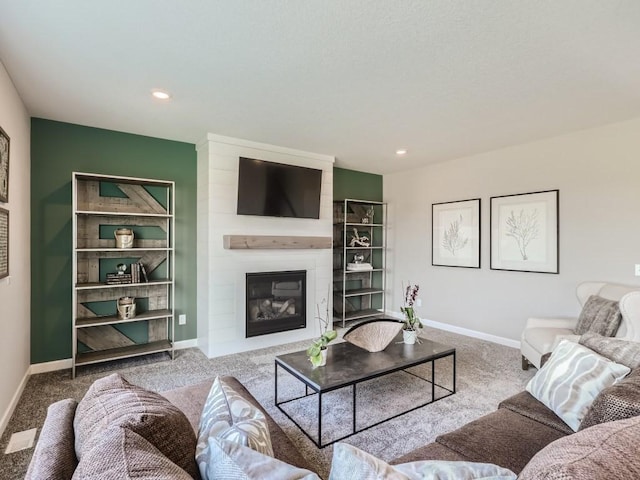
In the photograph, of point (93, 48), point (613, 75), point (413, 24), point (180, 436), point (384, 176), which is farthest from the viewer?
point (384, 176)

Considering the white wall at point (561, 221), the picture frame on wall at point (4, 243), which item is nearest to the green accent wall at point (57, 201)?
the picture frame on wall at point (4, 243)

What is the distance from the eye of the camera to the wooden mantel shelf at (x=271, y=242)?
12.6ft

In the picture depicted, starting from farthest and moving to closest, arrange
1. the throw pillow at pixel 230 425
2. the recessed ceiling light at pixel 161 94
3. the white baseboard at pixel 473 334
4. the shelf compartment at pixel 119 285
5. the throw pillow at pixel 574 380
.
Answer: the white baseboard at pixel 473 334 < the shelf compartment at pixel 119 285 < the recessed ceiling light at pixel 161 94 < the throw pillow at pixel 574 380 < the throw pillow at pixel 230 425

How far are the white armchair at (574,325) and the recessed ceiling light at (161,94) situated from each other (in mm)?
3698

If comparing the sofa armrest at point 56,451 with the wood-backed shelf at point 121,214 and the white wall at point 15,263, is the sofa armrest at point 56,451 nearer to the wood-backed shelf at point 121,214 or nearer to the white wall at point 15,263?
the white wall at point 15,263

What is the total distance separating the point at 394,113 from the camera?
3137mm

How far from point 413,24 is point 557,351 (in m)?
1.92

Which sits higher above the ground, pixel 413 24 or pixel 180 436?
pixel 413 24

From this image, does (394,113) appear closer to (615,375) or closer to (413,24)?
(413,24)

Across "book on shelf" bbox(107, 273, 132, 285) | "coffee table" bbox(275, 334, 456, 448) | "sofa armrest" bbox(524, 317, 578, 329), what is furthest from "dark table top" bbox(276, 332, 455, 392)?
"book on shelf" bbox(107, 273, 132, 285)

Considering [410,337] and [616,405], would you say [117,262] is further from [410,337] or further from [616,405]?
[616,405]

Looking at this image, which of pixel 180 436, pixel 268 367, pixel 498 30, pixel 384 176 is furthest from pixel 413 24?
pixel 384 176

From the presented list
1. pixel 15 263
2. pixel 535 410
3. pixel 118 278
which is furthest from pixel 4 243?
Result: pixel 535 410

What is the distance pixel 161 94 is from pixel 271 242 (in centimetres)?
193
